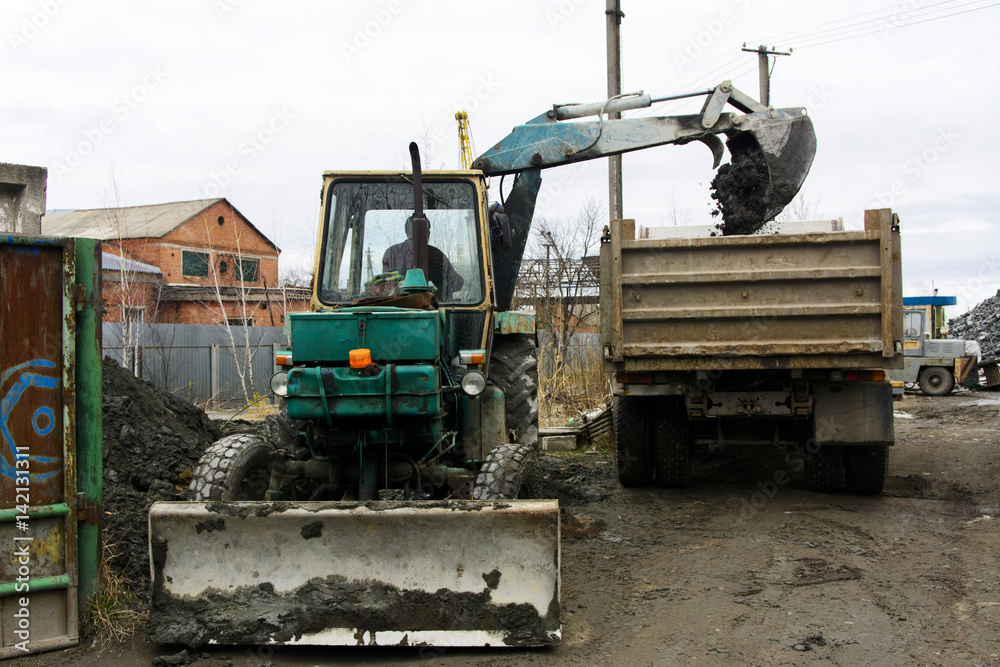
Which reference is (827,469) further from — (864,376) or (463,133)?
(463,133)

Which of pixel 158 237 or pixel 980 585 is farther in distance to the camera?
pixel 158 237

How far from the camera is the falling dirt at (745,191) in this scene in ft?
23.8

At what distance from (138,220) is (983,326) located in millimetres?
32178

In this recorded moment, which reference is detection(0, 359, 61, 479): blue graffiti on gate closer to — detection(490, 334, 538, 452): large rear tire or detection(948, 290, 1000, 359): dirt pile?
detection(490, 334, 538, 452): large rear tire

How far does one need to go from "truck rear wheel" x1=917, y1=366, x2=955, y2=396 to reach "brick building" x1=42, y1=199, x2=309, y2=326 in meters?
16.5

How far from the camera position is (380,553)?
3789mm

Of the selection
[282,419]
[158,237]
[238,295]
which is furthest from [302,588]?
[158,237]

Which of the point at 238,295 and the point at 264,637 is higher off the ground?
the point at 238,295

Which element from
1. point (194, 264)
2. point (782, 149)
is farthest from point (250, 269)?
point (782, 149)

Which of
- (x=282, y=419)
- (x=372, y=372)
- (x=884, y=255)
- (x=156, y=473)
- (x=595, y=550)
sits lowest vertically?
(x=595, y=550)

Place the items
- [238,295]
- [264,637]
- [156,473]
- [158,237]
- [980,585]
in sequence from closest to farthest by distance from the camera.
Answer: [264,637]
[980,585]
[156,473]
[238,295]
[158,237]

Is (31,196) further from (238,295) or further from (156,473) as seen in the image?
(238,295)

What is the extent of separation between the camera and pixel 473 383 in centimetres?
446

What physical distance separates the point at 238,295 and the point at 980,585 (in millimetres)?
24340
